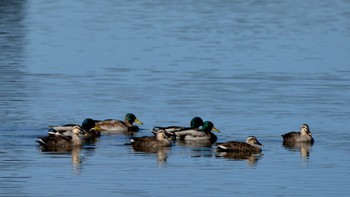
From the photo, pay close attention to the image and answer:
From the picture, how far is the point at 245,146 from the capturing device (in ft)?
84.3

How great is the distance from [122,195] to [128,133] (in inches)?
304

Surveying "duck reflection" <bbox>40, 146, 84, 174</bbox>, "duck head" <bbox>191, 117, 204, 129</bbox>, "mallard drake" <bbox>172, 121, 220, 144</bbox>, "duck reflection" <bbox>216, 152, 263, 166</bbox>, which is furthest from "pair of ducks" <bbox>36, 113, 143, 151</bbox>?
"duck reflection" <bbox>216, 152, 263, 166</bbox>

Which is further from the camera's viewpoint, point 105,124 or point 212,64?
point 212,64

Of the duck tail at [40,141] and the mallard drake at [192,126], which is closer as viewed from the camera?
the duck tail at [40,141]

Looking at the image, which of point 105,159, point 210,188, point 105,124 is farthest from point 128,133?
point 210,188

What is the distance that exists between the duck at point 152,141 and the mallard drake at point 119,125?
174 cm

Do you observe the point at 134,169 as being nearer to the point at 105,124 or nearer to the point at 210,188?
the point at 210,188

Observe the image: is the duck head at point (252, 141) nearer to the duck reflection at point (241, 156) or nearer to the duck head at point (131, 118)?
the duck reflection at point (241, 156)

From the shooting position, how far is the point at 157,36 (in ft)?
158

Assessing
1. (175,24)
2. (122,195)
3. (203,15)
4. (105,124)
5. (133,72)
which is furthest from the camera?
(203,15)

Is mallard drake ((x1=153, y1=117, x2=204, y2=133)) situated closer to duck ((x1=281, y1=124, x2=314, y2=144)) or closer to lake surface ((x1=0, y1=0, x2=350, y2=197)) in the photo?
lake surface ((x1=0, y1=0, x2=350, y2=197))

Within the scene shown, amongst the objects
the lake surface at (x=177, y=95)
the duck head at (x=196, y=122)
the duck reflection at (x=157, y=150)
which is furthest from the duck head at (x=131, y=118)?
the duck reflection at (x=157, y=150)

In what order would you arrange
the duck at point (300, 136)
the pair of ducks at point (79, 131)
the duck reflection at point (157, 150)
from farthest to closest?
the duck at point (300, 136)
the pair of ducks at point (79, 131)
the duck reflection at point (157, 150)

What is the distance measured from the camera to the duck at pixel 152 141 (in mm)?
26312
